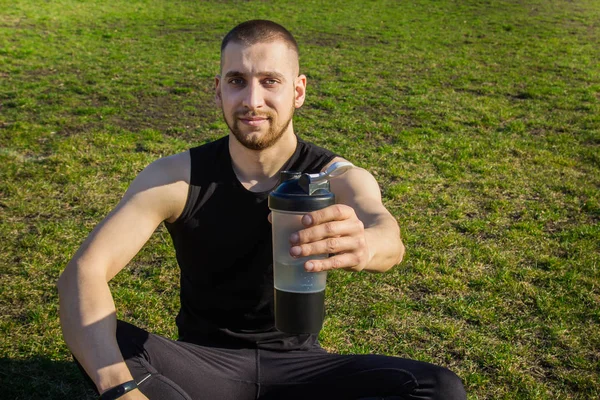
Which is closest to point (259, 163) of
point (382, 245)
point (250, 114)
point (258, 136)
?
point (258, 136)

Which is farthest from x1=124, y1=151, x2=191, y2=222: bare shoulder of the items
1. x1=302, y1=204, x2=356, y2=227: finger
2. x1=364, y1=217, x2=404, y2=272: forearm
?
x1=302, y1=204, x2=356, y2=227: finger

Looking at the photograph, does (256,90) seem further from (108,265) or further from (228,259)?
(108,265)

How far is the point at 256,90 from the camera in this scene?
3006 millimetres

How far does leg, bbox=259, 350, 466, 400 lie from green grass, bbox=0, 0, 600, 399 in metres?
1.38

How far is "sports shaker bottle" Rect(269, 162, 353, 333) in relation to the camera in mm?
2111

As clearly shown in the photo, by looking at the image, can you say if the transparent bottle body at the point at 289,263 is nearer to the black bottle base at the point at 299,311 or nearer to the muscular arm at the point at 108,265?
the black bottle base at the point at 299,311

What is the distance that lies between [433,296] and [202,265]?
2.64 m

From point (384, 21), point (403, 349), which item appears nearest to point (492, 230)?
point (403, 349)

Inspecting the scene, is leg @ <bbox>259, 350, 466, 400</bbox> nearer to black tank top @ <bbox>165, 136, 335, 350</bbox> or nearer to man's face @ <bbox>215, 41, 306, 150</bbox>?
black tank top @ <bbox>165, 136, 335, 350</bbox>

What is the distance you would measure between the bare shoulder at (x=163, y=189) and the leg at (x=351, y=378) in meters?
0.82

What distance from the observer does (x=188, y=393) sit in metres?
2.86

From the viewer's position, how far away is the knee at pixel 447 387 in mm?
2686

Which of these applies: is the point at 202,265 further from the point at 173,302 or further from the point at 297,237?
the point at 173,302

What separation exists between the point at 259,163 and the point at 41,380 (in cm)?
202
